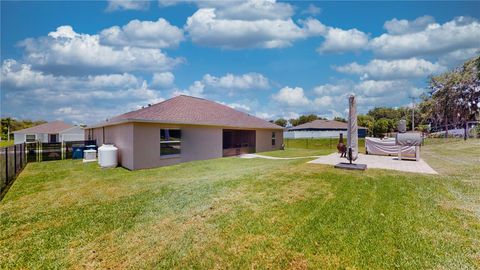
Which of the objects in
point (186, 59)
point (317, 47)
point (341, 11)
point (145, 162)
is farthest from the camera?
point (186, 59)

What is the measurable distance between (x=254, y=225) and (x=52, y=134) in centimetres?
4055

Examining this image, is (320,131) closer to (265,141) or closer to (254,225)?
(265,141)

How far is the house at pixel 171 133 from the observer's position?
460 inches

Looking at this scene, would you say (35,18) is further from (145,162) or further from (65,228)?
(65,228)

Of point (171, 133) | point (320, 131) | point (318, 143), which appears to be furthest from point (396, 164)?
point (320, 131)

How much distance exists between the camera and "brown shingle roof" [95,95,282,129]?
12.5 meters

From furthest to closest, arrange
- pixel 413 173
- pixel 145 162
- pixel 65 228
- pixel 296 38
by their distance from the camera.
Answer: pixel 296 38 < pixel 145 162 < pixel 413 173 < pixel 65 228

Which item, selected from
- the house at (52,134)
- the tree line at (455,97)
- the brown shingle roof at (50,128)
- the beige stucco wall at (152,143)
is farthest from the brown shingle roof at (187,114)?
the tree line at (455,97)

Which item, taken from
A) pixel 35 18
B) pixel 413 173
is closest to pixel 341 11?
pixel 413 173

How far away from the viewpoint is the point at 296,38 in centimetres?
1515

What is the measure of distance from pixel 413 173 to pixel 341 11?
957 cm

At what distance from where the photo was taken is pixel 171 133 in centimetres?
1321

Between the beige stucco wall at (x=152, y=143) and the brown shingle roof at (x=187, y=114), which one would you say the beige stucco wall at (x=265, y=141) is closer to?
the brown shingle roof at (x=187, y=114)

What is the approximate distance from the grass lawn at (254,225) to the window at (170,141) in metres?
5.51
